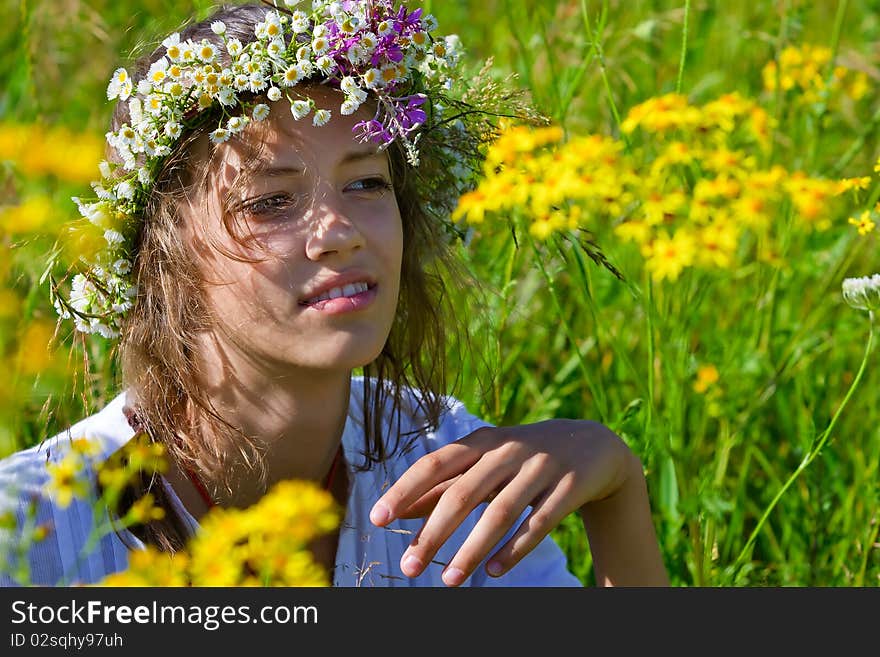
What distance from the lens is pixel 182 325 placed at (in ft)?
5.00

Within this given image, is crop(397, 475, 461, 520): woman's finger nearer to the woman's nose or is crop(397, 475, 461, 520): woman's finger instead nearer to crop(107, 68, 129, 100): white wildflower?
the woman's nose

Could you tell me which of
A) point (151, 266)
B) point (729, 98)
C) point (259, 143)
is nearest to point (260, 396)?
point (151, 266)

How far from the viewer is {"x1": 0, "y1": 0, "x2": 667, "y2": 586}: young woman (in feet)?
4.54

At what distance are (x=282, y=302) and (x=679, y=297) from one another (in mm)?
925

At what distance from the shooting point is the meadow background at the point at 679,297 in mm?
1829

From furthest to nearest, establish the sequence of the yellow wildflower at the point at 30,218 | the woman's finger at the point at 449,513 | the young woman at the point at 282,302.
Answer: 1. the young woman at the point at 282,302
2. the woman's finger at the point at 449,513
3. the yellow wildflower at the point at 30,218

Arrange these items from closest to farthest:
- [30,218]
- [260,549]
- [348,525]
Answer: [260,549] → [30,218] → [348,525]

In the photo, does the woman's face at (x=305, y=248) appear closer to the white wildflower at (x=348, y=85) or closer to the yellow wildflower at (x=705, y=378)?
the white wildflower at (x=348, y=85)

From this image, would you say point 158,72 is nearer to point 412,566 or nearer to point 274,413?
point 274,413

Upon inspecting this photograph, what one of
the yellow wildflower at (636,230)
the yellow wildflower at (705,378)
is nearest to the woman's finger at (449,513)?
the yellow wildflower at (636,230)

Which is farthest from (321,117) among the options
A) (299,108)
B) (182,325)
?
(182,325)

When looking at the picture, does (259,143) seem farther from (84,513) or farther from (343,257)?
(84,513)

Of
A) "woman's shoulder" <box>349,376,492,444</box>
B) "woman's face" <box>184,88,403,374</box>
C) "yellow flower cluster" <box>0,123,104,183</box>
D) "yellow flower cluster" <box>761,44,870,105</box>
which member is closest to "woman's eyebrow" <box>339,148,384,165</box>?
"woman's face" <box>184,88,403,374</box>

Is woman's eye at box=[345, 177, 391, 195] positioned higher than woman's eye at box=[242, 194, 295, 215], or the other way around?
woman's eye at box=[345, 177, 391, 195]
